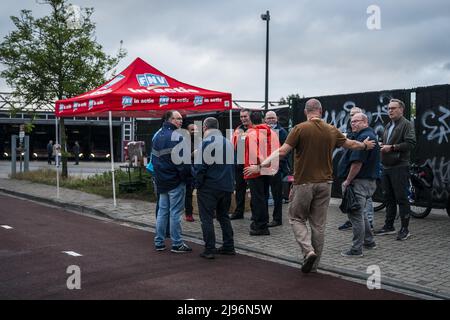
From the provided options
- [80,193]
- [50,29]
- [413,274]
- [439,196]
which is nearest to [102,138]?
[50,29]

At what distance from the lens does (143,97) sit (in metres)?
10.8

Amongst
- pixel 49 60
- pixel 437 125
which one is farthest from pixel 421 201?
pixel 49 60

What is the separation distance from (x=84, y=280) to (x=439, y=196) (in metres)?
7.00

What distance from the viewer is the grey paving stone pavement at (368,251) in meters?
5.71

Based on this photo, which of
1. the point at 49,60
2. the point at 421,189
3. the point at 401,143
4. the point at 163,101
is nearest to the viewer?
the point at 401,143

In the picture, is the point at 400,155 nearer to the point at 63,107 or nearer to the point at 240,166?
the point at 240,166

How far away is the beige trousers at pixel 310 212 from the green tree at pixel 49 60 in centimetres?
1266

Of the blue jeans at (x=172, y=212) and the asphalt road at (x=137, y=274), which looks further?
the blue jeans at (x=172, y=212)

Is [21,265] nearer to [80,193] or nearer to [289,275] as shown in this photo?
[289,275]

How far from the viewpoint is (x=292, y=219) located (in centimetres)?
598

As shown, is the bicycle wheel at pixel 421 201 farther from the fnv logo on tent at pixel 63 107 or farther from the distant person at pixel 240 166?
the fnv logo on tent at pixel 63 107

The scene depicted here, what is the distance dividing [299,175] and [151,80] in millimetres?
6838

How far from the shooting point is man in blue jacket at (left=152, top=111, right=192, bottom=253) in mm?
6887

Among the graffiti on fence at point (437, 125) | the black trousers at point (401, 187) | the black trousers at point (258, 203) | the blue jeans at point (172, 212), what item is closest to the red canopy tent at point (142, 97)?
the black trousers at point (258, 203)
